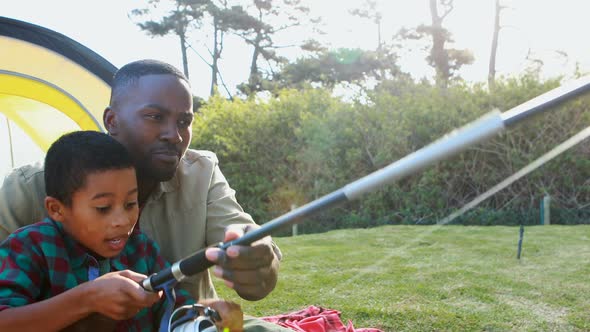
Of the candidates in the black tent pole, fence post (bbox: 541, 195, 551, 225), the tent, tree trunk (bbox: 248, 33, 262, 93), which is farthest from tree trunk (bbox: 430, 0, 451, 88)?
the black tent pole

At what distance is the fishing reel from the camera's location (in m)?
1.61

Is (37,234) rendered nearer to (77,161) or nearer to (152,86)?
(77,161)

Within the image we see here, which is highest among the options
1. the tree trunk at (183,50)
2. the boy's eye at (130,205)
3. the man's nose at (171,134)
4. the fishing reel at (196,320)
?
the tree trunk at (183,50)

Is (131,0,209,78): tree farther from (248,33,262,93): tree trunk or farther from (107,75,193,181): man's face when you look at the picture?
(107,75,193,181): man's face

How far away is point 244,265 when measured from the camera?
151 centimetres

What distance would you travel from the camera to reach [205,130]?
1091cm

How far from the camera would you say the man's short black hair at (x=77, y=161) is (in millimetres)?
1733

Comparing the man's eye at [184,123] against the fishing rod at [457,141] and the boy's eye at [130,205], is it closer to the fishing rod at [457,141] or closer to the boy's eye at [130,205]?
the boy's eye at [130,205]

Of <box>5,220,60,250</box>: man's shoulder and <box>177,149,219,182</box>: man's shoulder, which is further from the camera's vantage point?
<box>177,149,219,182</box>: man's shoulder

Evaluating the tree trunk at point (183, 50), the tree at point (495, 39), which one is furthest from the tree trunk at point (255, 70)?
the tree at point (495, 39)

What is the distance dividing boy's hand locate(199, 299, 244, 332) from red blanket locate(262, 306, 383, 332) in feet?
3.24

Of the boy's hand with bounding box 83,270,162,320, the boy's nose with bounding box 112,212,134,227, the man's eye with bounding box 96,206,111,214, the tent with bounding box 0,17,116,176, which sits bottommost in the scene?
the boy's hand with bounding box 83,270,162,320

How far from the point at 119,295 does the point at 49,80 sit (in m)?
2.41

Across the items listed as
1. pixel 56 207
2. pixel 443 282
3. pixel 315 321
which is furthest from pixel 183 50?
pixel 56 207
